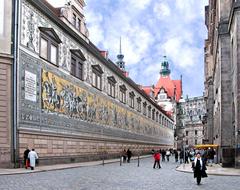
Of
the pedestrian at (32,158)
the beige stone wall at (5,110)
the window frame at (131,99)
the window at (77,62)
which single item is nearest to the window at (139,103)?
the window frame at (131,99)

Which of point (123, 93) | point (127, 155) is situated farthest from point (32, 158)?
point (123, 93)

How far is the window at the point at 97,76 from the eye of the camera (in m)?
45.6

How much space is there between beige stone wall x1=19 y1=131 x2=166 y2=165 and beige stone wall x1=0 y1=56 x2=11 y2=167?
3.37ft

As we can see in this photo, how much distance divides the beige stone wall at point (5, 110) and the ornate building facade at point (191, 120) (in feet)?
362

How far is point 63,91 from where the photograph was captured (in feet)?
117

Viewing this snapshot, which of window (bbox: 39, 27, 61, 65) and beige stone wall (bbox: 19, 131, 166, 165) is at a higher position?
window (bbox: 39, 27, 61, 65)

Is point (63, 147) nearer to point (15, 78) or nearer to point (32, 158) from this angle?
point (32, 158)

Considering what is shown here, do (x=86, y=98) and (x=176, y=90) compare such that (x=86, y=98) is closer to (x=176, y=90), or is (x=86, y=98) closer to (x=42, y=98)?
(x=42, y=98)

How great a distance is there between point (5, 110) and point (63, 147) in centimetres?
905

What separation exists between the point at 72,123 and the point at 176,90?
124 m

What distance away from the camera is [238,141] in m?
29.8

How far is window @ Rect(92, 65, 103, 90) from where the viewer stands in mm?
45569

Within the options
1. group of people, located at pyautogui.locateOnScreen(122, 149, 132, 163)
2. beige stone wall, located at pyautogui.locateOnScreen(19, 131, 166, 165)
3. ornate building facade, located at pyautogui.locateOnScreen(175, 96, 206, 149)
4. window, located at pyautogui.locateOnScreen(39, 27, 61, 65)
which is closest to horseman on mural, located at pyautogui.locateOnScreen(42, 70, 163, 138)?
window, located at pyautogui.locateOnScreen(39, 27, 61, 65)

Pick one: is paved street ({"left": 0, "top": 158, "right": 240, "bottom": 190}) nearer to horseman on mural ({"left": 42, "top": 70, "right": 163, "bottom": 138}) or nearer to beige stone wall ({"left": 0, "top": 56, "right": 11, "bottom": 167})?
beige stone wall ({"left": 0, "top": 56, "right": 11, "bottom": 167})
